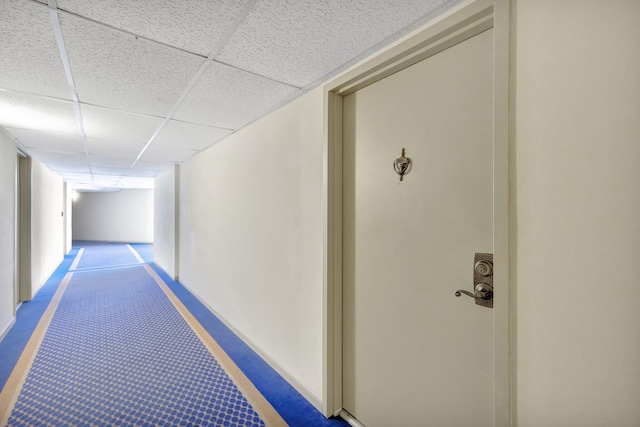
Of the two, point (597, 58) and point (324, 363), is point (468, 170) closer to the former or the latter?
point (597, 58)

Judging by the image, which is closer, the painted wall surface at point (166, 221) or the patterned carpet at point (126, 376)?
the patterned carpet at point (126, 376)

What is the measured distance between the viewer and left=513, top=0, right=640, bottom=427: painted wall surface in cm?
87

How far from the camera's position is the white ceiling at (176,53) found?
1267mm

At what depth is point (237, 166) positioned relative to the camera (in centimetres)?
326

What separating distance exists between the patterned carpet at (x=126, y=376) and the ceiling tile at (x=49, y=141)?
2.24m

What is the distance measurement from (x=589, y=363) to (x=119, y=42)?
7.99 ft

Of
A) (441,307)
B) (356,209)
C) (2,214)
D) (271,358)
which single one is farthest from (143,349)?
(441,307)

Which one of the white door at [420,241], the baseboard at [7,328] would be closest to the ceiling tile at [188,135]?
the white door at [420,241]

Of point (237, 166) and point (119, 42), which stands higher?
point (119, 42)

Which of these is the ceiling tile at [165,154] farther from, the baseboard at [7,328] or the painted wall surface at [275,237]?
the baseboard at [7,328]

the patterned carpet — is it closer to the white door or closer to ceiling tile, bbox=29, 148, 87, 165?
the white door

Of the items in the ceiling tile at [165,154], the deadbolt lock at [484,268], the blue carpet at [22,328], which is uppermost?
the ceiling tile at [165,154]

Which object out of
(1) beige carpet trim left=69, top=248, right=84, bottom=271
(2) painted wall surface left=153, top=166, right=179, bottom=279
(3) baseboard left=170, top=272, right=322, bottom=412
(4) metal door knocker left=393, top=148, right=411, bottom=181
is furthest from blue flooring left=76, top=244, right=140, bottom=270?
(4) metal door knocker left=393, top=148, right=411, bottom=181

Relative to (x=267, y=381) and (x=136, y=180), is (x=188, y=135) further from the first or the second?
(x=136, y=180)
